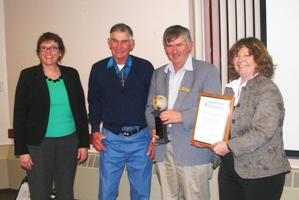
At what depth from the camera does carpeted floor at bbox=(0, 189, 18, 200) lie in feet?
12.7

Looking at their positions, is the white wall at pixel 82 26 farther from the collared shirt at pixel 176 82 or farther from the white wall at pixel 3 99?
the collared shirt at pixel 176 82

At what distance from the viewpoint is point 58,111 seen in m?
2.49

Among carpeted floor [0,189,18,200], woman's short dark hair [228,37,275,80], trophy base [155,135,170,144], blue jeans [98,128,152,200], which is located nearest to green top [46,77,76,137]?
blue jeans [98,128,152,200]

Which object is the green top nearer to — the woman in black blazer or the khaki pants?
the woman in black blazer

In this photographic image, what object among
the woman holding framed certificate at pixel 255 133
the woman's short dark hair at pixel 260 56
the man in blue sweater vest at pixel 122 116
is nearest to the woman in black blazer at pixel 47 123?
the man in blue sweater vest at pixel 122 116

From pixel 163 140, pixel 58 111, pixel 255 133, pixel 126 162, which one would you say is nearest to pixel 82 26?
pixel 58 111

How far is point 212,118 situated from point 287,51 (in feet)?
3.64

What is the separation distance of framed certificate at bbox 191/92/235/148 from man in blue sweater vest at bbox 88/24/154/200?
24.8 inches

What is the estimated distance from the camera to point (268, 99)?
1775 mm

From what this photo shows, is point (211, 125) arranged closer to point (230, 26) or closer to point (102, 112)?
point (102, 112)

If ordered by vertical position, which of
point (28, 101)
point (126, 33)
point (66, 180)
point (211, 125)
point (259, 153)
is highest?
point (126, 33)

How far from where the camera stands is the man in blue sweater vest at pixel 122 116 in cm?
257

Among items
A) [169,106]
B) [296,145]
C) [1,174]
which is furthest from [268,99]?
[1,174]

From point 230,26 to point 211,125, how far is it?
50.1 inches
